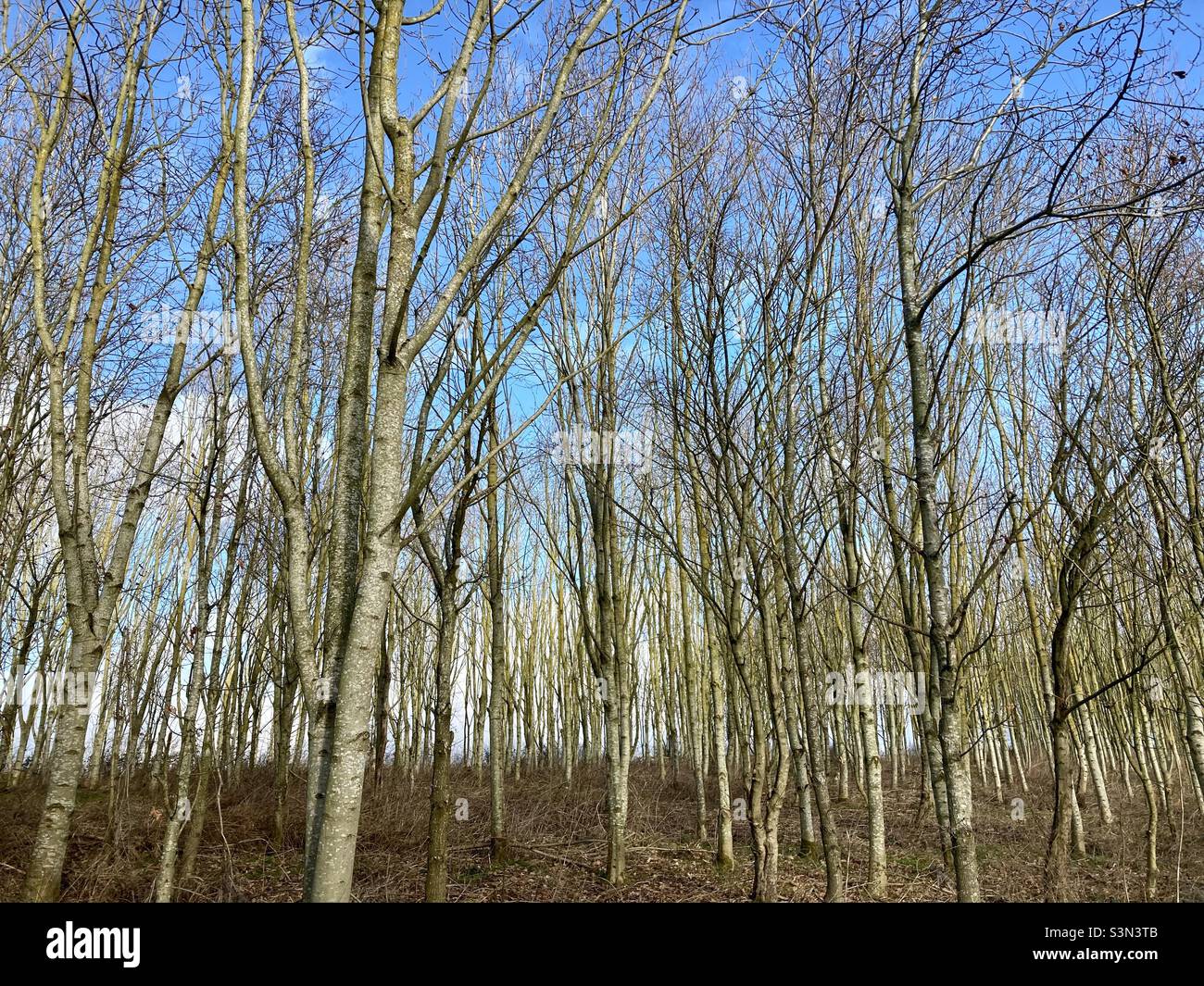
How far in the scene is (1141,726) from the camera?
26.7 feet

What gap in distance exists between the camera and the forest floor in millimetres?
6152

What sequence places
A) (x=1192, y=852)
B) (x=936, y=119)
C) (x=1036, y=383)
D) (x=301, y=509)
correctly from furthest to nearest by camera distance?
1. (x=1192, y=852)
2. (x=1036, y=383)
3. (x=936, y=119)
4. (x=301, y=509)

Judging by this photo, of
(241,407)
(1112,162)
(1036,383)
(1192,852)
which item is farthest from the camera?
(1192,852)

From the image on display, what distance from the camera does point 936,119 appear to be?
3029mm

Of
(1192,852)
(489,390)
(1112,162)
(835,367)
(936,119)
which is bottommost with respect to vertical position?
(1192,852)

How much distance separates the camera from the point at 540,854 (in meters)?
7.50

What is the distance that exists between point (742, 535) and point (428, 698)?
10260mm

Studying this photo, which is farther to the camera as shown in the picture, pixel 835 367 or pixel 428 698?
pixel 428 698

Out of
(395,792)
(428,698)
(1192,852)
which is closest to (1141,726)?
(1192,852)

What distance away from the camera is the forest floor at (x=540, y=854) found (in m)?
6.15
